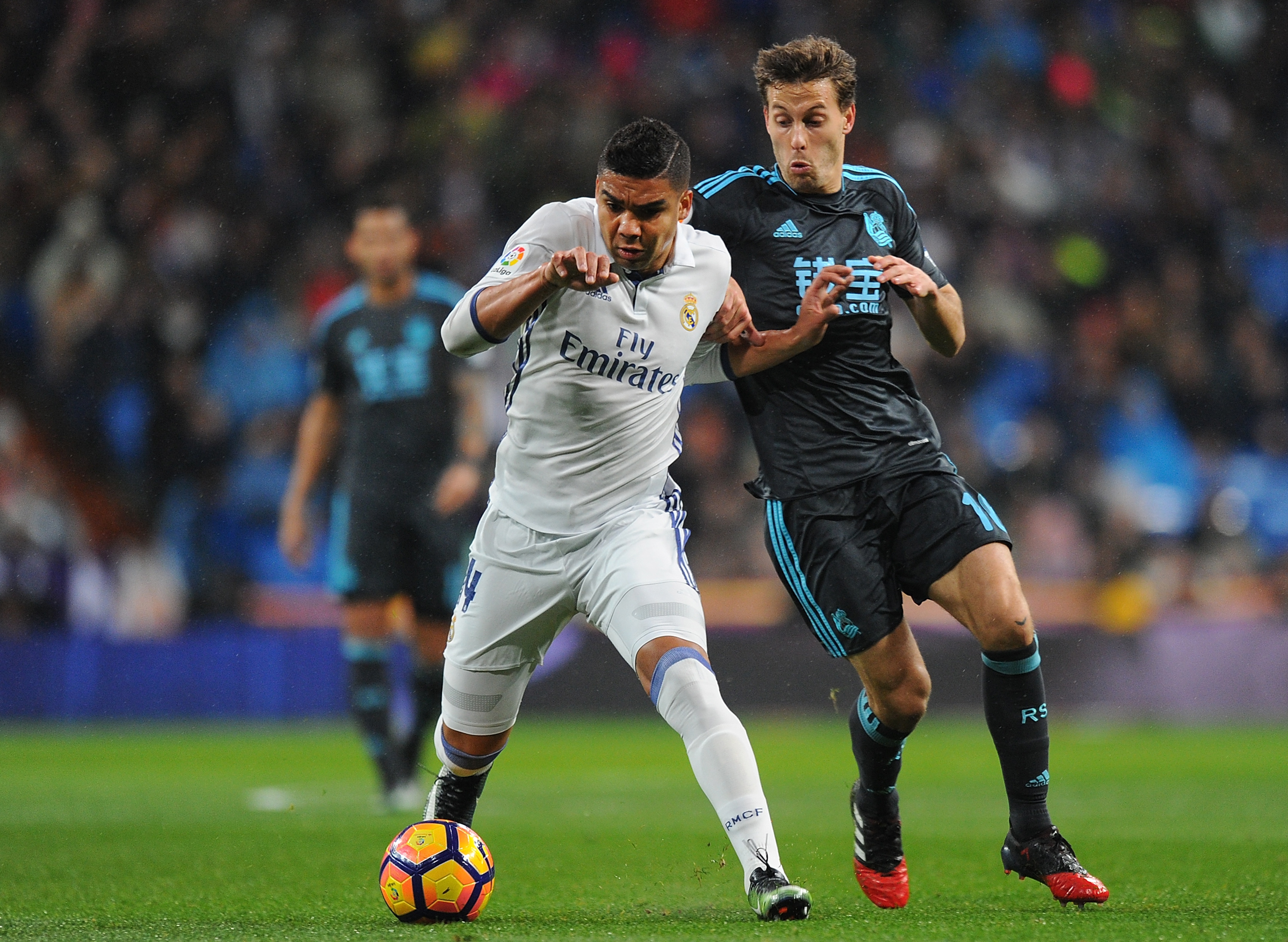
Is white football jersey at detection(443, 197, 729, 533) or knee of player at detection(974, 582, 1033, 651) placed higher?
white football jersey at detection(443, 197, 729, 533)

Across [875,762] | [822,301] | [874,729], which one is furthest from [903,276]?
[875,762]

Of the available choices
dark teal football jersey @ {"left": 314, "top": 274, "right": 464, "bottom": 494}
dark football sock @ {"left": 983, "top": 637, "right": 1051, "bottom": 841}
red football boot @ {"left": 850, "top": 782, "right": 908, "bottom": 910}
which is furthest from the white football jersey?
dark teal football jersey @ {"left": 314, "top": 274, "right": 464, "bottom": 494}

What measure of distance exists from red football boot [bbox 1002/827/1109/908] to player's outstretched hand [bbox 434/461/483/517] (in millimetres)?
3840

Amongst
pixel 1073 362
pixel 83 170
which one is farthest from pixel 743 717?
pixel 83 170

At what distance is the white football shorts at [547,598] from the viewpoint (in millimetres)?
4578

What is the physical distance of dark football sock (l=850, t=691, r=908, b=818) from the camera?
5.23 metres

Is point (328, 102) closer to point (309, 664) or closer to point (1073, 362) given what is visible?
point (309, 664)

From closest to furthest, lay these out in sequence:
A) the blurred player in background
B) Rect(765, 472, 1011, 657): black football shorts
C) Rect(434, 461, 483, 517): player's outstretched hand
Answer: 1. Rect(765, 472, 1011, 657): black football shorts
2. Rect(434, 461, 483, 517): player's outstretched hand
3. the blurred player in background

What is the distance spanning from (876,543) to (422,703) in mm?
3585

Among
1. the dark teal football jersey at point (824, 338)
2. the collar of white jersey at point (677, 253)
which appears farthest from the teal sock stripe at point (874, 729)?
the collar of white jersey at point (677, 253)

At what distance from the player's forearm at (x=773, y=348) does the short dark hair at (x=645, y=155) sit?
0.62m

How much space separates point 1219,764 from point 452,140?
29.8ft

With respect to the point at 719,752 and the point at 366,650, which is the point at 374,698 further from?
the point at 719,752

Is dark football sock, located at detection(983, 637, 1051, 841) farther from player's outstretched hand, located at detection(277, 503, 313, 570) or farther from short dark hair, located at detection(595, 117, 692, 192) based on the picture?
player's outstretched hand, located at detection(277, 503, 313, 570)
